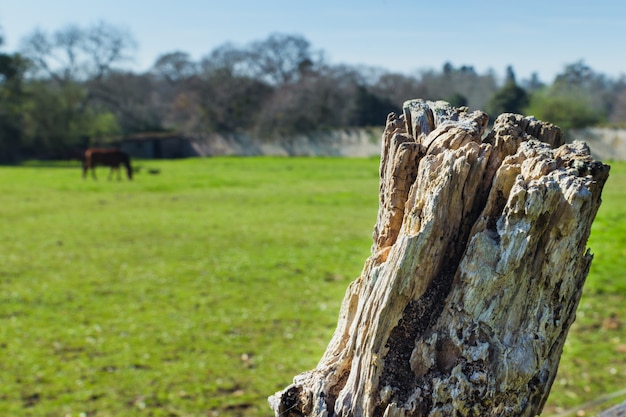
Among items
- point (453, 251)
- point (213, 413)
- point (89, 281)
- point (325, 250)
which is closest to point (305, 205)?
point (325, 250)

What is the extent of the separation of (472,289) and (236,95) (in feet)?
235

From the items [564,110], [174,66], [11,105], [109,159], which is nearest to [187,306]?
[109,159]

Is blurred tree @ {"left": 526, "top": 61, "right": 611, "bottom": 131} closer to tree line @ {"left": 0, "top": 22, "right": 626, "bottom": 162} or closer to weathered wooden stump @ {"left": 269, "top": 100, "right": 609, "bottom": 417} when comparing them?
tree line @ {"left": 0, "top": 22, "right": 626, "bottom": 162}

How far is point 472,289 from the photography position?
197cm

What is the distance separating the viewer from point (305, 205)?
23234mm

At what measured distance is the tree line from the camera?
168 ft

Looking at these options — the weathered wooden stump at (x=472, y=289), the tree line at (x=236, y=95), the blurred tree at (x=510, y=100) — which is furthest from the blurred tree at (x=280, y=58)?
the weathered wooden stump at (x=472, y=289)

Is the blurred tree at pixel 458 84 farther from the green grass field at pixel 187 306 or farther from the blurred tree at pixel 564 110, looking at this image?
the green grass field at pixel 187 306

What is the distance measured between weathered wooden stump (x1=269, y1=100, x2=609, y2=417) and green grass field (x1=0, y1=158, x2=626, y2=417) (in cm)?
504

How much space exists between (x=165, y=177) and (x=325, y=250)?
23.1 m

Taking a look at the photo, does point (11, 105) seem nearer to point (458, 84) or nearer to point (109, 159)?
point (109, 159)

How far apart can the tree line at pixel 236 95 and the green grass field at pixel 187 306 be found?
71.9 feet

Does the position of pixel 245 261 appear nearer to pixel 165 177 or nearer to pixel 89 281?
pixel 89 281

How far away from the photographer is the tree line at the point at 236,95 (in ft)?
168
